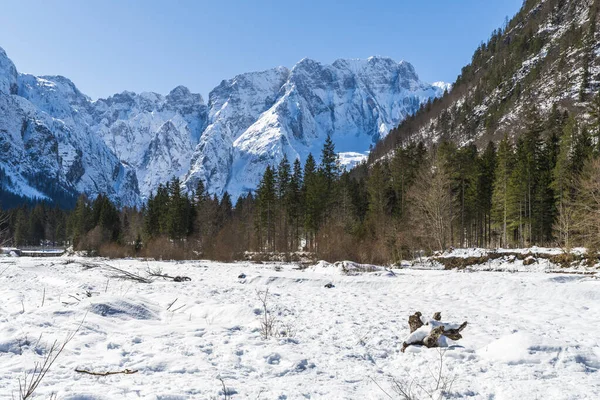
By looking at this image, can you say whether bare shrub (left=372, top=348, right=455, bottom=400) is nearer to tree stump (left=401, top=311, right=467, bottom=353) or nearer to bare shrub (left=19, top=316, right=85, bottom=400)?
tree stump (left=401, top=311, right=467, bottom=353)

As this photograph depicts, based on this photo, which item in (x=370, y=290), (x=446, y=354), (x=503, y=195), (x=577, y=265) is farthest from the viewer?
(x=503, y=195)

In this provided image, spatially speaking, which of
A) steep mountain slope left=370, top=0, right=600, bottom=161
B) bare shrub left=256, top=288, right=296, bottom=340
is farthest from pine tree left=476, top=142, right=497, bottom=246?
steep mountain slope left=370, top=0, right=600, bottom=161

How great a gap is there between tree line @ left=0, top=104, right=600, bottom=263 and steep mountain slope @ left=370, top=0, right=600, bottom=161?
48975 millimetres

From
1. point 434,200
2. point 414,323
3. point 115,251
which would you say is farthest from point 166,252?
point 414,323

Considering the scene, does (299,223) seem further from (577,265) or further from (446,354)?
(446,354)

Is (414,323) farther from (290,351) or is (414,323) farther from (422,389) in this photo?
(422,389)

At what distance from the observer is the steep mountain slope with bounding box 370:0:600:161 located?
9281cm

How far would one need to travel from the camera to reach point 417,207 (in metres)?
35.6

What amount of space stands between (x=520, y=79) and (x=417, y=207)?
9933 centimetres

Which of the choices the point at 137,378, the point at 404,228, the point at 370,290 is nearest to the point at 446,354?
the point at 137,378

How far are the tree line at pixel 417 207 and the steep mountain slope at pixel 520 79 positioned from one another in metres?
49.0

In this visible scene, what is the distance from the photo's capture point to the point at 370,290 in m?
17.0

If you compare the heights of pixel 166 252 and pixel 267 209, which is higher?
pixel 267 209

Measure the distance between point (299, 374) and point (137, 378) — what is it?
2267 millimetres
